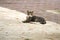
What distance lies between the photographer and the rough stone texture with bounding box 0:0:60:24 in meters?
7.23

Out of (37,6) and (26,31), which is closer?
(26,31)

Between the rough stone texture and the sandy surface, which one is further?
the rough stone texture

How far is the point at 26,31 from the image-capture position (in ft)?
16.2

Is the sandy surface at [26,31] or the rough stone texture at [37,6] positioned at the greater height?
the rough stone texture at [37,6]

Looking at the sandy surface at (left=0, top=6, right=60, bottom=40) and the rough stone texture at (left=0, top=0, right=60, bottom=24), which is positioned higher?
the rough stone texture at (left=0, top=0, right=60, bottom=24)

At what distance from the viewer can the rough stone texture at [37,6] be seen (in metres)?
7.23

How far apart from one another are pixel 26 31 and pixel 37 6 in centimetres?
420

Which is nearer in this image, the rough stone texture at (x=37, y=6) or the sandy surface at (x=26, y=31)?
the sandy surface at (x=26, y=31)

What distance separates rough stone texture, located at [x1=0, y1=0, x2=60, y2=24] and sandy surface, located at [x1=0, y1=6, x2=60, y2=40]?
52.8 inches

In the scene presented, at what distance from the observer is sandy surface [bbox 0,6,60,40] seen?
4.46 meters

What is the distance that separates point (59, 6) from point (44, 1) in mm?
1337

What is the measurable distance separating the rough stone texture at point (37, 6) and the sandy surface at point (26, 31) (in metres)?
1.34

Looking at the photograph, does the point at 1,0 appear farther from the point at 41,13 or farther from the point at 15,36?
the point at 15,36

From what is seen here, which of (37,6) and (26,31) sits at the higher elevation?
(37,6)
